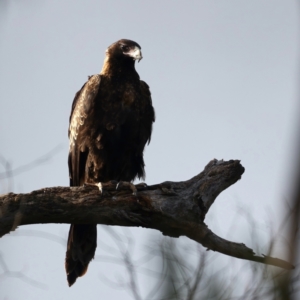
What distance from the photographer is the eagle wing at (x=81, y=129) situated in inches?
238

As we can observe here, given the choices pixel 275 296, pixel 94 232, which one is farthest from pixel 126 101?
pixel 275 296

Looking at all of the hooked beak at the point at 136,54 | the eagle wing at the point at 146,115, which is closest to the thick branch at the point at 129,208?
the eagle wing at the point at 146,115

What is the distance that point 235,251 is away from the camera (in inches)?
164

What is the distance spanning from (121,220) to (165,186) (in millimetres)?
483

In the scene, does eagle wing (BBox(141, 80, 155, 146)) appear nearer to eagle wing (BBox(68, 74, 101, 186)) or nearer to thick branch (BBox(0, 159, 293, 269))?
eagle wing (BBox(68, 74, 101, 186))

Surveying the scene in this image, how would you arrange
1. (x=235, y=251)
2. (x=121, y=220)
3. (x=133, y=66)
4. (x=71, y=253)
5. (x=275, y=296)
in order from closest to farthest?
(x=275, y=296)
(x=235, y=251)
(x=121, y=220)
(x=71, y=253)
(x=133, y=66)

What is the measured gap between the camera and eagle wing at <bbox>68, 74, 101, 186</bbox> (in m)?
6.04

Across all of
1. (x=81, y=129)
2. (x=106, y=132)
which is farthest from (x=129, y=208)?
(x=81, y=129)

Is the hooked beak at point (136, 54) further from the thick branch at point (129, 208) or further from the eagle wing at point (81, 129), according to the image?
the thick branch at point (129, 208)

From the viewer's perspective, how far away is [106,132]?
5965 mm

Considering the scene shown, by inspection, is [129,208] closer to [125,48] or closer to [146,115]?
[146,115]

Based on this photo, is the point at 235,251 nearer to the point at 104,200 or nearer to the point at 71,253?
the point at 104,200

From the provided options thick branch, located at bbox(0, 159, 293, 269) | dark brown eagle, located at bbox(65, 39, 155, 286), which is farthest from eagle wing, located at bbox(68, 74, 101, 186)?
thick branch, located at bbox(0, 159, 293, 269)

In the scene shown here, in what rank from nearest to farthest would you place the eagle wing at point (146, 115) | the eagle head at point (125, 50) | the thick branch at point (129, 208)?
the thick branch at point (129, 208), the eagle wing at point (146, 115), the eagle head at point (125, 50)
